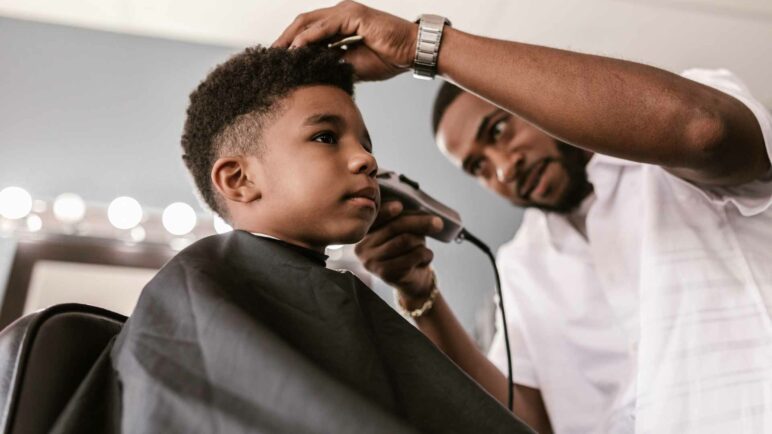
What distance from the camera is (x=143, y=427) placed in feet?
2.17

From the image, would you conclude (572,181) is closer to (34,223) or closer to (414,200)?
(414,200)

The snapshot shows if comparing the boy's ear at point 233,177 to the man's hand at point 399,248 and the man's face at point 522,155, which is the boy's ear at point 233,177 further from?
the man's face at point 522,155

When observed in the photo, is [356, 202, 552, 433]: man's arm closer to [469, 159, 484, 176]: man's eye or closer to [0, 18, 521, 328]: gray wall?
[469, 159, 484, 176]: man's eye

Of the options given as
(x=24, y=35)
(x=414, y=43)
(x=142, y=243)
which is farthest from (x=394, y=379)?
(x=24, y=35)

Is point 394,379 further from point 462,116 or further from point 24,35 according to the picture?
point 24,35

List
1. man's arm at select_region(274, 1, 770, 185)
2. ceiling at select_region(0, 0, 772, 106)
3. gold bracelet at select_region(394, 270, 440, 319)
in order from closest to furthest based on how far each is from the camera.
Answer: man's arm at select_region(274, 1, 770, 185) → gold bracelet at select_region(394, 270, 440, 319) → ceiling at select_region(0, 0, 772, 106)

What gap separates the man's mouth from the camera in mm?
1910

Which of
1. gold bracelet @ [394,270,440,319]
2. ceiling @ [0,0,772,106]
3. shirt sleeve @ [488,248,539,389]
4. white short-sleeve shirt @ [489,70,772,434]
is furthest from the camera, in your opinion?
ceiling @ [0,0,772,106]

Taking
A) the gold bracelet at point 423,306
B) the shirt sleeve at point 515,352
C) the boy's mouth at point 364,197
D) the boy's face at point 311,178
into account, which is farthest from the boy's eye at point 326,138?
the shirt sleeve at point 515,352

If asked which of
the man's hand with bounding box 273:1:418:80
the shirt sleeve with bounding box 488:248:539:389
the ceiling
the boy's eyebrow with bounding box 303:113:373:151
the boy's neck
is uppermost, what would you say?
the ceiling

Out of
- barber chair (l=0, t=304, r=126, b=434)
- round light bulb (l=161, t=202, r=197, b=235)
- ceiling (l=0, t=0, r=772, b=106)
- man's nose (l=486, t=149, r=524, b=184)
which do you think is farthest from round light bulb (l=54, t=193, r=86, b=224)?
barber chair (l=0, t=304, r=126, b=434)

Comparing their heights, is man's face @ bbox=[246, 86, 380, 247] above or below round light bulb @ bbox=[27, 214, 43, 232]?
above

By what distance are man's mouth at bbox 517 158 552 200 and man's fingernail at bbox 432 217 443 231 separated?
0.72m

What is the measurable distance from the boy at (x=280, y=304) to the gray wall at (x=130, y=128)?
1.43 m
